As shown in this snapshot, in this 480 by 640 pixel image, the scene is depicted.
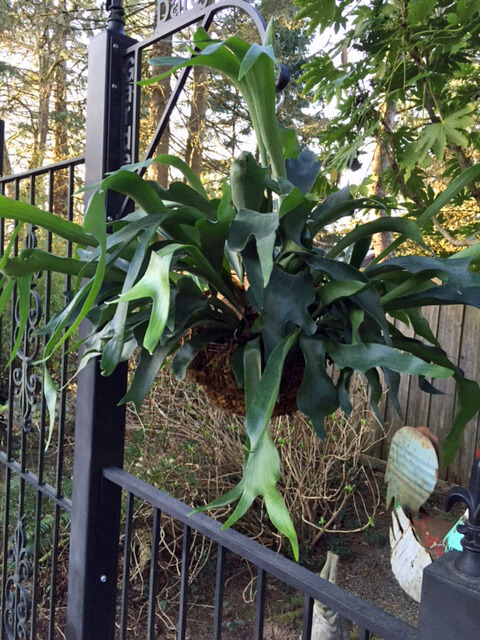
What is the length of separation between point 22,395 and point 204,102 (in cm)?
491

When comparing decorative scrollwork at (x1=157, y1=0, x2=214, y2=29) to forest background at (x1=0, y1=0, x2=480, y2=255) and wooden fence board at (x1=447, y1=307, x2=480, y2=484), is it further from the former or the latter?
wooden fence board at (x1=447, y1=307, x2=480, y2=484)

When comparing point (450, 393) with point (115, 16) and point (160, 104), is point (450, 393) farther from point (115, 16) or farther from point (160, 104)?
point (160, 104)

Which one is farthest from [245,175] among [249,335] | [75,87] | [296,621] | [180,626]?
[75,87]

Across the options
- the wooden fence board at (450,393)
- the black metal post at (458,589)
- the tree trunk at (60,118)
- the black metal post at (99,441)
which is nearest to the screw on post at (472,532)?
the black metal post at (458,589)

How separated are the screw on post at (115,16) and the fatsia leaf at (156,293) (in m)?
0.87

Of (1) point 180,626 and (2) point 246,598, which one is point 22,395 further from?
(2) point 246,598

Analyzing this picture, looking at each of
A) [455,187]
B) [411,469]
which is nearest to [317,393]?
[455,187]

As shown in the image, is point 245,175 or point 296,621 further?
point 296,621

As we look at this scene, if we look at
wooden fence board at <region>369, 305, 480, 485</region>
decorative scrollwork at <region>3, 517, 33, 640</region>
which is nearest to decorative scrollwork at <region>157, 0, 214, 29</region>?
decorative scrollwork at <region>3, 517, 33, 640</region>

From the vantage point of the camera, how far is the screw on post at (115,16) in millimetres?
1252

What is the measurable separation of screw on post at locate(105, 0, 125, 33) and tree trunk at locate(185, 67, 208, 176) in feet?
14.5

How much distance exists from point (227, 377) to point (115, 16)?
0.96m

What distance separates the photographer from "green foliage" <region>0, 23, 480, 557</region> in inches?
24.4

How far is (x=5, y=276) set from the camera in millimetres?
816
